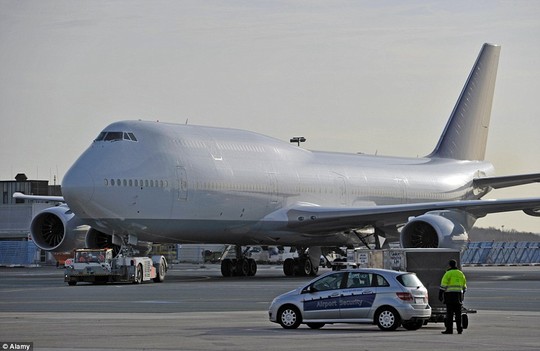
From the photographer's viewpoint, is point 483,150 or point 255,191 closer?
point 255,191

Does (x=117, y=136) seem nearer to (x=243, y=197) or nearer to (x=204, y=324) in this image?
(x=243, y=197)

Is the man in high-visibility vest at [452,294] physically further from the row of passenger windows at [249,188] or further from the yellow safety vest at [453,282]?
the row of passenger windows at [249,188]

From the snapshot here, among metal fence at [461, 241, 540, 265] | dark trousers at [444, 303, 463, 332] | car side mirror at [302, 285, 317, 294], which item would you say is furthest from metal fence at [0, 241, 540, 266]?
dark trousers at [444, 303, 463, 332]

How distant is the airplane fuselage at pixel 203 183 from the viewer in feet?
140

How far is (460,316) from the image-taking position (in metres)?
22.9

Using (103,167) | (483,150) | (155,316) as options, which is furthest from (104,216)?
(483,150)

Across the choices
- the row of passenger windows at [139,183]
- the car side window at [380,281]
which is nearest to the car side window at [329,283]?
the car side window at [380,281]

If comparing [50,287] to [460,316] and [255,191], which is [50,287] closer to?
[255,191]

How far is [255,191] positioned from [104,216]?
309 inches

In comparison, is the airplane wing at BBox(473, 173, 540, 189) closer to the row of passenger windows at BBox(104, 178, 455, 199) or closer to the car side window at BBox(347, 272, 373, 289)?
the row of passenger windows at BBox(104, 178, 455, 199)

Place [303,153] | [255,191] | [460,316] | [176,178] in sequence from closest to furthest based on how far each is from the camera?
[460,316], [176,178], [255,191], [303,153]

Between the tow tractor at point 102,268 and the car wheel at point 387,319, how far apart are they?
2109cm

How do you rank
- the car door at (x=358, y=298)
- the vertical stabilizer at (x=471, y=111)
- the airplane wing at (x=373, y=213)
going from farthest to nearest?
the vertical stabilizer at (x=471, y=111), the airplane wing at (x=373, y=213), the car door at (x=358, y=298)

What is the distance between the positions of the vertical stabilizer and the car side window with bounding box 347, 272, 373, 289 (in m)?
40.2
